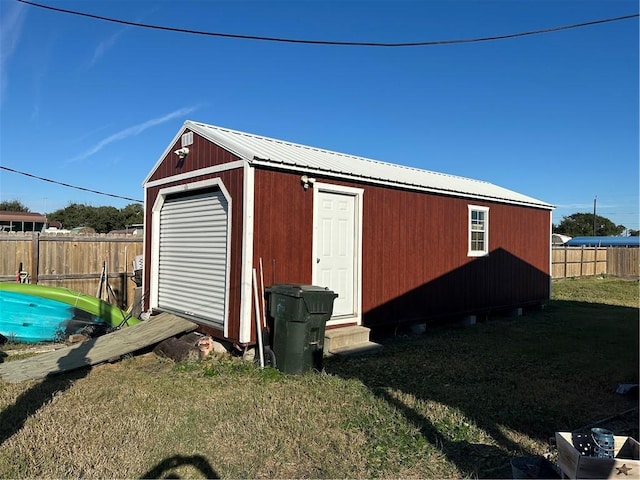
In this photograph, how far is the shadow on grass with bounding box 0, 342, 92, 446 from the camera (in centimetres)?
437

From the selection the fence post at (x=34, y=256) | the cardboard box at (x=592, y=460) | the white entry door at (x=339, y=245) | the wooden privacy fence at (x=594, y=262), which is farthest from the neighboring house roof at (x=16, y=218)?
the cardboard box at (x=592, y=460)

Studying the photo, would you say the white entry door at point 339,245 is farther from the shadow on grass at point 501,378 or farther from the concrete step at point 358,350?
the shadow on grass at point 501,378

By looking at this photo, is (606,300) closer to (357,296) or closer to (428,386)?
(357,296)

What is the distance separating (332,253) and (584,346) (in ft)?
15.5

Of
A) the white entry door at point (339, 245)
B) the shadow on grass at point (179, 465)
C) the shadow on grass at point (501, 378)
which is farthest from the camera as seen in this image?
the white entry door at point (339, 245)

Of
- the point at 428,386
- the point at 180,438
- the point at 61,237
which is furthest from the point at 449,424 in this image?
the point at 61,237

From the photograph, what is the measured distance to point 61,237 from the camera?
10266 millimetres

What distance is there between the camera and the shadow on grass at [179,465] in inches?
136

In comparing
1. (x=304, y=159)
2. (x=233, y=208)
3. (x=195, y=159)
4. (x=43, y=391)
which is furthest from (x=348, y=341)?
(x=43, y=391)

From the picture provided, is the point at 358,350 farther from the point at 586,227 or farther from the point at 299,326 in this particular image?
the point at 586,227

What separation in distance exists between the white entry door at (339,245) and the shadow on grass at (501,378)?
3.74 feet

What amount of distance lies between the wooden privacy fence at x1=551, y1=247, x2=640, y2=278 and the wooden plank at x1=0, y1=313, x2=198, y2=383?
20.2 m

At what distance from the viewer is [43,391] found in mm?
5371

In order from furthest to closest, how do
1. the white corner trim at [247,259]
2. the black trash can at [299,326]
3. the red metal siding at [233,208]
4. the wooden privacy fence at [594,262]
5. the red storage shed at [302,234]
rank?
the wooden privacy fence at [594,262] → the red storage shed at [302,234] → the red metal siding at [233,208] → the white corner trim at [247,259] → the black trash can at [299,326]
